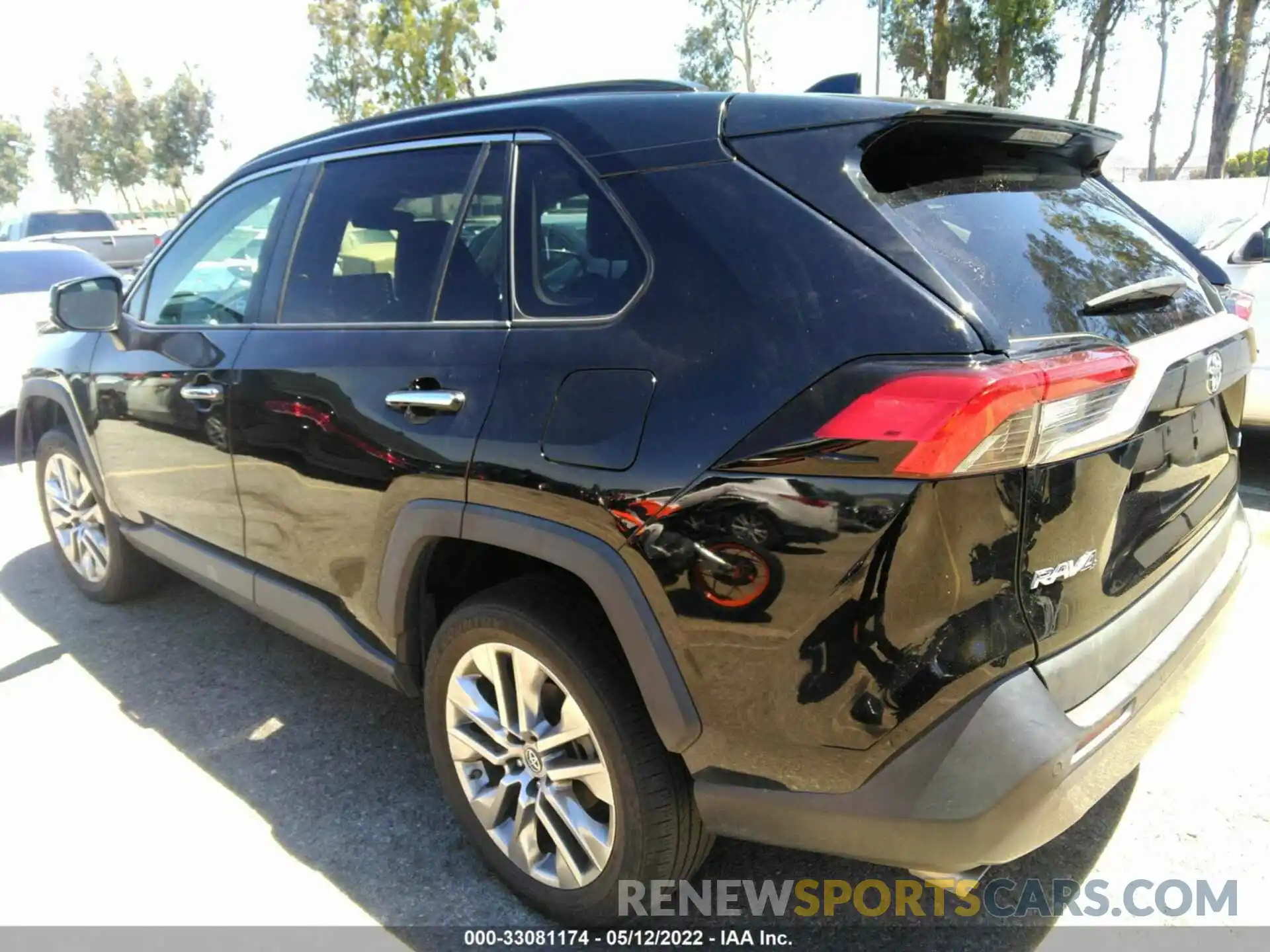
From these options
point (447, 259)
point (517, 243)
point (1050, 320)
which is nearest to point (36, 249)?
point (447, 259)

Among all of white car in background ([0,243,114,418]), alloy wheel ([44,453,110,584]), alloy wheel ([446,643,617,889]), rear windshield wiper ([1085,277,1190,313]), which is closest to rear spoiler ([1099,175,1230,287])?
rear windshield wiper ([1085,277,1190,313])

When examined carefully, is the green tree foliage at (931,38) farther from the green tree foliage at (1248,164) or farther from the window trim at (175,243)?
the green tree foliage at (1248,164)

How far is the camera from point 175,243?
3.62 m

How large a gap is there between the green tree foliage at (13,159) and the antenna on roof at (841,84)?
69624 millimetres

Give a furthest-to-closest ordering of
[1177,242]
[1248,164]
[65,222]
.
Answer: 1. [1248,164]
2. [65,222]
3. [1177,242]

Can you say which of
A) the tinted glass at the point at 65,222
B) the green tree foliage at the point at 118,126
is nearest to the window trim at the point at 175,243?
the tinted glass at the point at 65,222

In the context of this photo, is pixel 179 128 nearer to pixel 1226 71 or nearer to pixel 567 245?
pixel 1226 71

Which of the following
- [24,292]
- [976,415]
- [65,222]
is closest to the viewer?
[976,415]

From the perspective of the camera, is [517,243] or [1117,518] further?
[517,243]

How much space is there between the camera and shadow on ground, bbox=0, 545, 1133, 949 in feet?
7.89

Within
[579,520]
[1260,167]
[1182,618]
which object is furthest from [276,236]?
[1260,167]

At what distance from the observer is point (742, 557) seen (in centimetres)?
171

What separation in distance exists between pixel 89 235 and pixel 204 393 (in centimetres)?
1300

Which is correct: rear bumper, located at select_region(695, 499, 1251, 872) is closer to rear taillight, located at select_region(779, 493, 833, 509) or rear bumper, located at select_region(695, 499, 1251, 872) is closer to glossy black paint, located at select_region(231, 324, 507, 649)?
rear taillight, located at select_region(779, 493, 833, 509)
